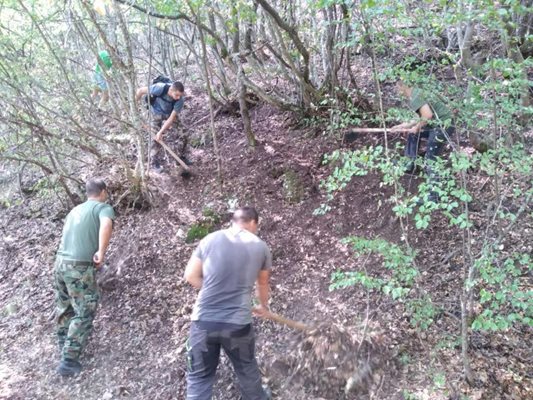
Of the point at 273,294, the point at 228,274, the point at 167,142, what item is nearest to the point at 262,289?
the point at 228,274

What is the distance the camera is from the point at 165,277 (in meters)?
5.07

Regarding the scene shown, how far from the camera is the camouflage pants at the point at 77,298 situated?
4039mm

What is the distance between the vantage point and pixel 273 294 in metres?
4.54

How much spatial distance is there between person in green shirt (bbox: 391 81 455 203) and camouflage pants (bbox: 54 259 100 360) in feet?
10.3

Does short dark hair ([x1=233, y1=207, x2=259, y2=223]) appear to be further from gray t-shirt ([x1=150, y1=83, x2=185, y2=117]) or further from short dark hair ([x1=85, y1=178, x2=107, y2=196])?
gray t-shirt ([x1=150, y1=83, x2=185, y2=117])

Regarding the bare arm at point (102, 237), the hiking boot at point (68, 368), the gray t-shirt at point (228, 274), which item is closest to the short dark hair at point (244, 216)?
the gray t-shirt at point (228, 274)

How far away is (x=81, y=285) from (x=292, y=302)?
2.08 metres

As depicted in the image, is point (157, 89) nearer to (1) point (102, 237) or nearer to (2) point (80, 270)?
(1) point (102, 237)

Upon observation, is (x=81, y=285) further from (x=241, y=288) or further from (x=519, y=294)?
(x=519, y=294)

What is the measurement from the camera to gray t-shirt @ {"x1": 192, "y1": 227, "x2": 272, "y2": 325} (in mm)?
3039

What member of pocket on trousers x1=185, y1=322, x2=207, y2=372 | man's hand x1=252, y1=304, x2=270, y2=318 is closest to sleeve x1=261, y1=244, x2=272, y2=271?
man's hand x1=252, y1=304, x2=270, y2=318

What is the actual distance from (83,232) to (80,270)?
1.19 ft

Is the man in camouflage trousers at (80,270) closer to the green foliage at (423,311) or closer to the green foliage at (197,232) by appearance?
the green foliage at (197,232)

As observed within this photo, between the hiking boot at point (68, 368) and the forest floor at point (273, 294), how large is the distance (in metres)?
0.11
